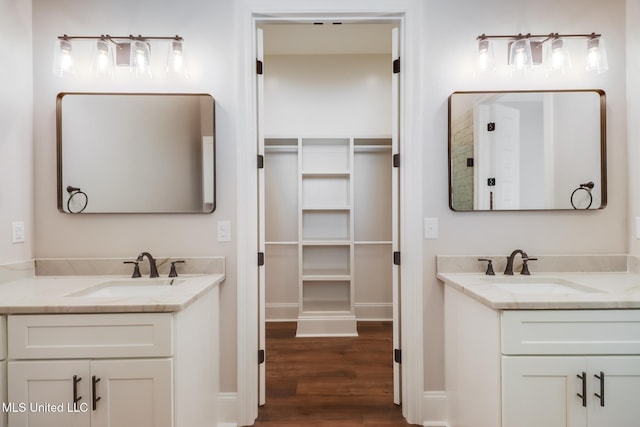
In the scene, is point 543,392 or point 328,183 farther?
point 328,183

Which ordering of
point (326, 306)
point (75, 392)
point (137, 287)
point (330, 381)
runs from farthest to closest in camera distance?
point (326, 306), point (330, 381), point (137, 287), point (75, 392)

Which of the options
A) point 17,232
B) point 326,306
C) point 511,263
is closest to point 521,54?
point 511,263

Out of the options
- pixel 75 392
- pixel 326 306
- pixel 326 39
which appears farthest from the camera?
pixel 326 306

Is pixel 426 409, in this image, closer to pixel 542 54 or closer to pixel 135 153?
pixel 542 54

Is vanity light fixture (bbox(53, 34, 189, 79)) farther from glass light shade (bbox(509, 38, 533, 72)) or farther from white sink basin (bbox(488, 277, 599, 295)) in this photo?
white sink basin (bbox(488, 277, 599, 295))

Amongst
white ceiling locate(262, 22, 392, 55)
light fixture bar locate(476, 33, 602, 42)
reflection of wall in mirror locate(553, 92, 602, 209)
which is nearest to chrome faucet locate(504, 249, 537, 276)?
reflection of wall in mirror locate(553, 92, 602, 209)

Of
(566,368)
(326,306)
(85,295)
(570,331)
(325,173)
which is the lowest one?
(326,306)

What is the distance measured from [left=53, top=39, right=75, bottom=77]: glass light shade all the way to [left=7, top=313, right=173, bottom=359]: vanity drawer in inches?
53.5

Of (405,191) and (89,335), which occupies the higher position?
(405,191)

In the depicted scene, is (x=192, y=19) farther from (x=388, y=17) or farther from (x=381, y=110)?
(x=381, y=110)

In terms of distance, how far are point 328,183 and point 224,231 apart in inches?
72.9

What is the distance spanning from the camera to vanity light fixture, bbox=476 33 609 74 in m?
1.98

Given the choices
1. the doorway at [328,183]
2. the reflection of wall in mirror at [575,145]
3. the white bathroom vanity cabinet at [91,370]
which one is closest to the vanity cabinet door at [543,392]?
the reflection of wall in mirror at [575,145]

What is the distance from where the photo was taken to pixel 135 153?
2.11m
